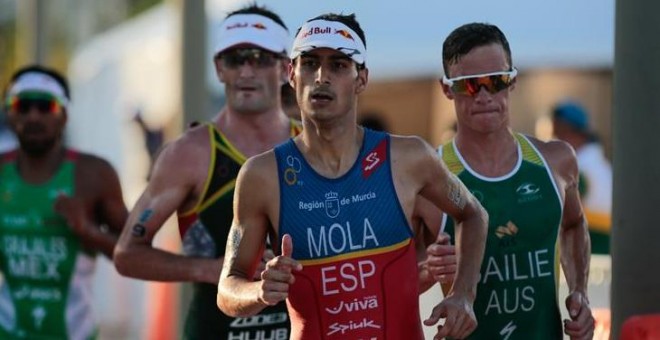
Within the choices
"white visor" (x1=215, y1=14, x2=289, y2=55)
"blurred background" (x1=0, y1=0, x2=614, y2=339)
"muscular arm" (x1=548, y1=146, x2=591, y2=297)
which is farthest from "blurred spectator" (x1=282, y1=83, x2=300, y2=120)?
"muscular arm" (x1=548, y1=146, x2=591, y2=297)

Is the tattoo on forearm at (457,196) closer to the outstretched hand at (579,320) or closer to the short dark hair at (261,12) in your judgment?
the outstretched hand at (579,320)

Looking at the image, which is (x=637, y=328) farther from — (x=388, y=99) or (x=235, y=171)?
(x=388, y=99)

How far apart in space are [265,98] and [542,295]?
1648 mm

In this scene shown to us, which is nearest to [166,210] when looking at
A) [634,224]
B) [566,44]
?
[634,224]

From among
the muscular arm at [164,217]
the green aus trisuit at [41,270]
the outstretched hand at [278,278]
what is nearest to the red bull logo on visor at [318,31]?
the outstretched hand at [278,278]

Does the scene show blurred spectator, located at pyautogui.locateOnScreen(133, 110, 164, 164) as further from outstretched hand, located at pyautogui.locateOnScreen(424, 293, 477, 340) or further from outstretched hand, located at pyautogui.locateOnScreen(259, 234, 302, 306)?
outstretched hand, located at pyautogui.locateOnScreen(259, 234, 302, 306)

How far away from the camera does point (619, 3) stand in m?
7.14

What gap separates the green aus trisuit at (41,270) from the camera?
364 inches

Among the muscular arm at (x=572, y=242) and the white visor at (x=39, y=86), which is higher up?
the white visor at (x=39, y=86)

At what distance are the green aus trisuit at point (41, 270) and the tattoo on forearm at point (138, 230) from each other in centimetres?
170

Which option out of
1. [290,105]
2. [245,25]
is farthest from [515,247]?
[290,105]

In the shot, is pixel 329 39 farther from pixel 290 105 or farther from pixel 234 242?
pixel 290 105

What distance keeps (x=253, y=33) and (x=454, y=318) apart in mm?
2369

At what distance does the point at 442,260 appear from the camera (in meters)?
6.49
